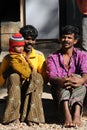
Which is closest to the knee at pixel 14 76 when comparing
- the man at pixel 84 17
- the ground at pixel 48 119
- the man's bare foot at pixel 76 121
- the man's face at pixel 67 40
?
the ground at pixel 48 119

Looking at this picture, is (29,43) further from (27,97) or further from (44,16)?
(44,16)

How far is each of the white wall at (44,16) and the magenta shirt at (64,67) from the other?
3708mm

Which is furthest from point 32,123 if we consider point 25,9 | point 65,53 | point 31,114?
point 25,9

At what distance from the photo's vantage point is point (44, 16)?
8.70m

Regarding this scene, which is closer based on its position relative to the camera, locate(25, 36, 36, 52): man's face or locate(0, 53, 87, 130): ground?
Result: locate(0, 53, 87, 130): ground

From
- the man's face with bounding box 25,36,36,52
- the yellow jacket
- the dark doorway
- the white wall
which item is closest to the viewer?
the yellow jacket

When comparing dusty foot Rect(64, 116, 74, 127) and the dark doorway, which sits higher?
the dark doorway

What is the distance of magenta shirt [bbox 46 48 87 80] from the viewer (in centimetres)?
493

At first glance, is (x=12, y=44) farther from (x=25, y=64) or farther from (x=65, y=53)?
(x=65, y=53)

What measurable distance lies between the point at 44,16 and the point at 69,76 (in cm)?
398

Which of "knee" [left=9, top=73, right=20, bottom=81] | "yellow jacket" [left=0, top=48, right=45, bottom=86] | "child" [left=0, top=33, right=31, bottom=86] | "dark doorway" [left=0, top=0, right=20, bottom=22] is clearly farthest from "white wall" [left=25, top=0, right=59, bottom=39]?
"knee" [left=9, top=73, right=20, bottom=81]

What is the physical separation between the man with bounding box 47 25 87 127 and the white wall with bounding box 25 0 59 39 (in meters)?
3.67

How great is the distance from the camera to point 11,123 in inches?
193

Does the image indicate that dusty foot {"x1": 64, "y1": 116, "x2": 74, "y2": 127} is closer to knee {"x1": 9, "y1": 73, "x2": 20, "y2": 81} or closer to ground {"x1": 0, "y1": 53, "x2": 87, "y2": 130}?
ground {"x1": 0, "y1": 53, "x2": 87, "y2": 130}
